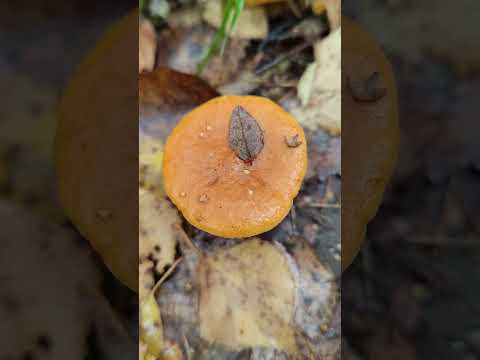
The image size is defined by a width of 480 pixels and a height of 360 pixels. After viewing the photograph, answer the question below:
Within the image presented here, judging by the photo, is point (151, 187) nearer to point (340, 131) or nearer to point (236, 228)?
point (236, 228)

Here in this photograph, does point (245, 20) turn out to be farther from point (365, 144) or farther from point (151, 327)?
point (151, 327)

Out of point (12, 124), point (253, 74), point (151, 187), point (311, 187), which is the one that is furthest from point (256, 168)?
point (12, 124)

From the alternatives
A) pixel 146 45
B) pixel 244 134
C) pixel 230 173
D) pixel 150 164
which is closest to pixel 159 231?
pixel 150 164

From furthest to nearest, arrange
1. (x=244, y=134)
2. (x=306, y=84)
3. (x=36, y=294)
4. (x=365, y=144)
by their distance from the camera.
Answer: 1. (x=306, y=84)
2. (x=365, y=144)
3. (x=244, y=134)
4. (x=36, y=294)

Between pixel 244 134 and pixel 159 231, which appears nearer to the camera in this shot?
pixel 244 134

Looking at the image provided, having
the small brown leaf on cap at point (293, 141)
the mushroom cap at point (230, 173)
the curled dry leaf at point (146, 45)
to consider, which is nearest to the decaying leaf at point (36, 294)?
the mushroom cap at point (230, 173)

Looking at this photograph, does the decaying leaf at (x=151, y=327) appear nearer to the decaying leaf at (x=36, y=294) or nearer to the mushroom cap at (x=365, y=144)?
the decaying leaf at (x=36, y=294)
